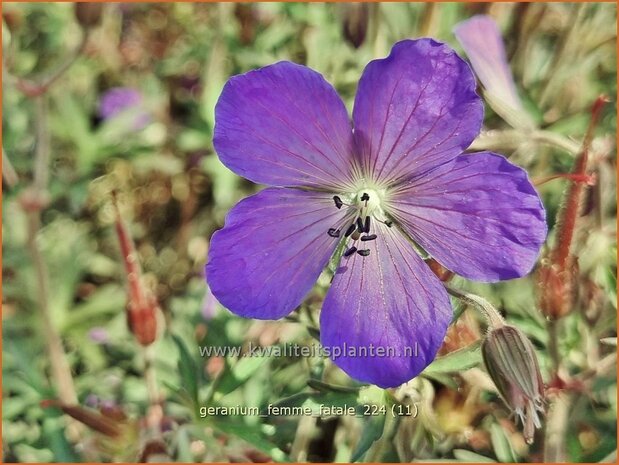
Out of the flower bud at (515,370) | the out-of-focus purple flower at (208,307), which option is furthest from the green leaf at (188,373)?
the flower bud at (515,370)

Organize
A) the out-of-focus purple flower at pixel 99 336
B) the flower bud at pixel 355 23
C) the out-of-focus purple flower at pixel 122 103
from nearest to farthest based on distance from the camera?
the flower bud at pixel 355 23 < the out-of-focus purple flower at pixel 99 336 < the out-of-focus purple flower at pixel 122 103

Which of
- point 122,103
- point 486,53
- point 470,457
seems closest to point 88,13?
point 122,103

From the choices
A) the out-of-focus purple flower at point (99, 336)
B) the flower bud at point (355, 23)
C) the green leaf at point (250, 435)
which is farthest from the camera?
the out-of-focus purple flower at point (99, 336)

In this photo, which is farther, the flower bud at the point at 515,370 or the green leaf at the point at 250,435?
the green leaf at the point at 250,435

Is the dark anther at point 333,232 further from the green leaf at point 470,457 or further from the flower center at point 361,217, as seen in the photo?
the green leaf at point 470,457

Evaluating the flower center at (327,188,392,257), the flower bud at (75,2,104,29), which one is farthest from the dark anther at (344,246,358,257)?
the flower bud at (75,2,104,29)

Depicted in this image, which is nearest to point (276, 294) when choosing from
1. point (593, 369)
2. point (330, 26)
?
point (593, 369)
